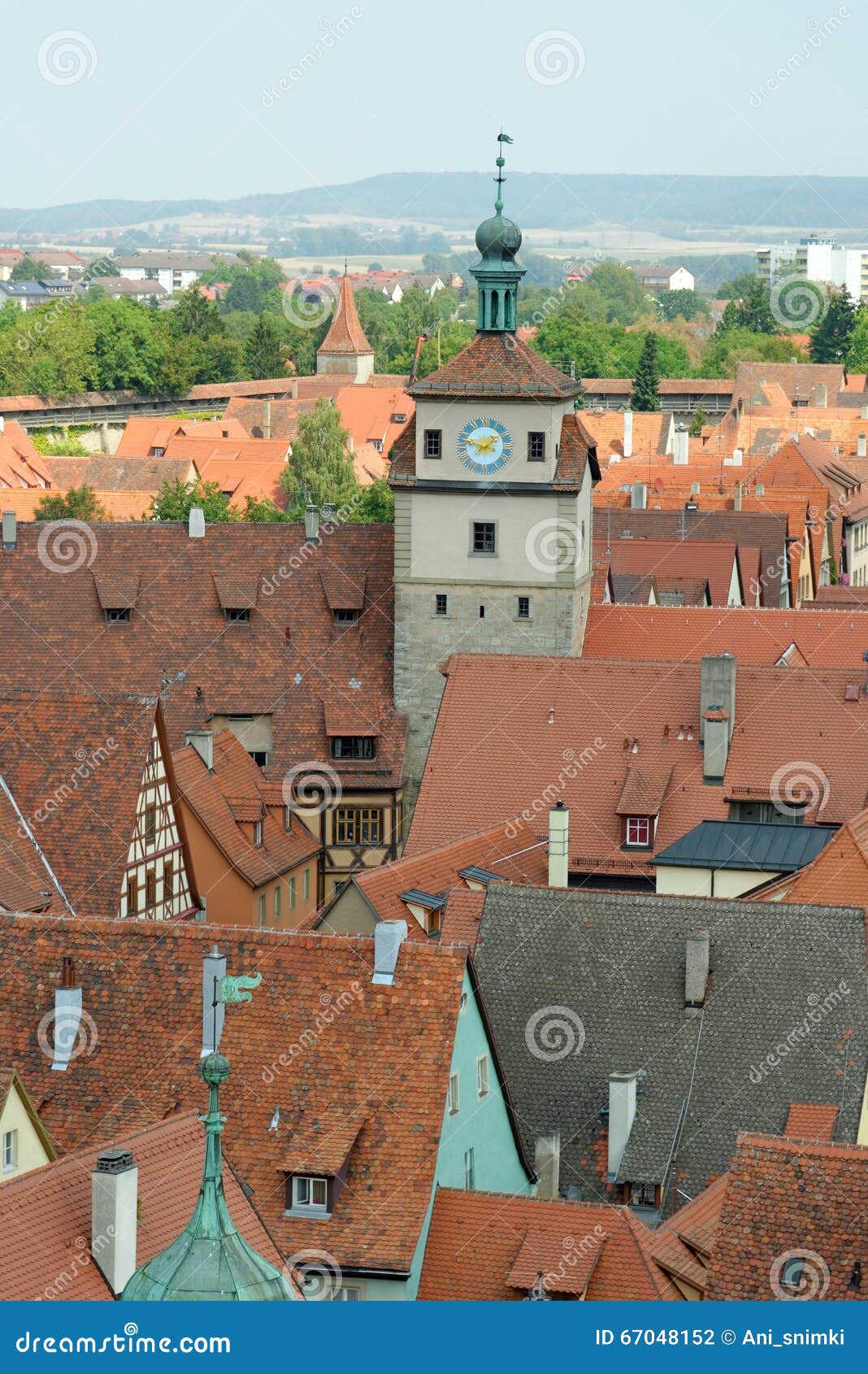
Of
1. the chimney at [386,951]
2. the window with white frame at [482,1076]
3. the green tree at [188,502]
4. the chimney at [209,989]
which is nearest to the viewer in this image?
the chimney at [209,989]

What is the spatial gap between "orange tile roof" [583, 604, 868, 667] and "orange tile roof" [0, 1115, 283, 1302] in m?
36.6

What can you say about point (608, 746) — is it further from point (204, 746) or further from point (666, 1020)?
point (666, 1020)

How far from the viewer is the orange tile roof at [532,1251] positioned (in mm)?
33094

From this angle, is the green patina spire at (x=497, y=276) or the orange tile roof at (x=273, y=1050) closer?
the orange tile roof at (x=273, y=1050)

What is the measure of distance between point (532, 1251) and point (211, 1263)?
12.0 metres

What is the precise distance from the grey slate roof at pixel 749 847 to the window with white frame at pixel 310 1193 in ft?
56.9

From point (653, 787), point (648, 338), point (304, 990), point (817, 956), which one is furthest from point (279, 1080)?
point (648, 338)

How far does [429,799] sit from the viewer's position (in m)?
56.1

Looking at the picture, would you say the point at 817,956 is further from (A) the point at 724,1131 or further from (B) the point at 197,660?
(B) the point at 197,660

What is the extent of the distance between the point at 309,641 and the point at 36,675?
6.22 metres

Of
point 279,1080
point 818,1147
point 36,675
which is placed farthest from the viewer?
point 36,675

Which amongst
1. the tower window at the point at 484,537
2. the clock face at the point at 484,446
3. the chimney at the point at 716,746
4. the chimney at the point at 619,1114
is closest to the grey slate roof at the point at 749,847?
the chimney at the point at 716,746

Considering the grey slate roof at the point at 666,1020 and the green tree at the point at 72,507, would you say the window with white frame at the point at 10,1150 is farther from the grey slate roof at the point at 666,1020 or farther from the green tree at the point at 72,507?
the green tree at the point at 72,507

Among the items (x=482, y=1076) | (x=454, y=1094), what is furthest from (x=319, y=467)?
(x=454, y=1094)
